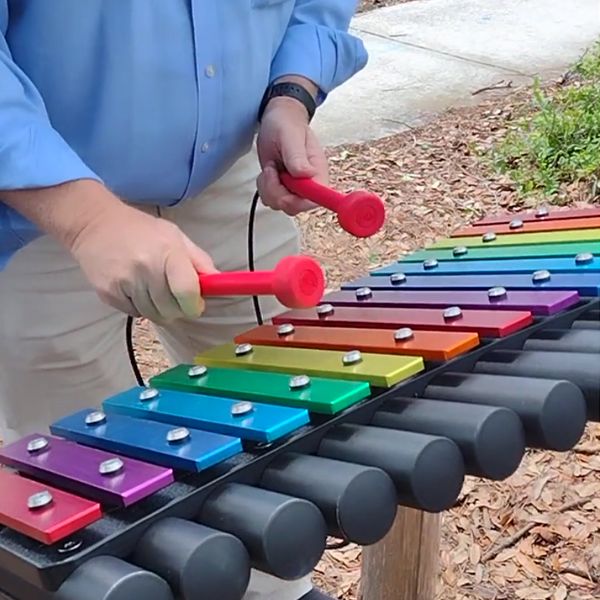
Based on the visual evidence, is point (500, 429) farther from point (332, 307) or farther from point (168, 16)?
point (168, 16)

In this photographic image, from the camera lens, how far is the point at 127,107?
4.75 feet

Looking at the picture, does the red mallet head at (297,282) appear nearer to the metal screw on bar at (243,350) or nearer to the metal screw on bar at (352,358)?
the metal screw on bar at (352,358)

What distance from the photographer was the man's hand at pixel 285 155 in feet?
5.03

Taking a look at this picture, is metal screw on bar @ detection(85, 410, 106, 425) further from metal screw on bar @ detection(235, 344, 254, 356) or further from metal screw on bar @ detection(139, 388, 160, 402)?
metal screw on bar @ detection(235, 344, 254, 356)

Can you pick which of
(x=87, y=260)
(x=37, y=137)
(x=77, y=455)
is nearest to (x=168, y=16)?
(x=37, y=137)

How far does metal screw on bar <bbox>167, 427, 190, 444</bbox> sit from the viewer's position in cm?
107

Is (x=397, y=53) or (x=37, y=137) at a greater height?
(x=397, y=53)

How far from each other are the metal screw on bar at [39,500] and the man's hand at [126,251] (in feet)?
0.75

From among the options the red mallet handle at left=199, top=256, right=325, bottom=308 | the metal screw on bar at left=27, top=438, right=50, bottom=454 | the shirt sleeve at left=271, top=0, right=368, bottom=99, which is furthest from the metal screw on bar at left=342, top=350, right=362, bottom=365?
the shirt sleeve at left=271, top=0, right=368, bottom=99

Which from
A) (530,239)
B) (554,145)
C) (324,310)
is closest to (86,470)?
(324,310)

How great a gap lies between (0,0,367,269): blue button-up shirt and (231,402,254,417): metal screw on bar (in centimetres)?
40

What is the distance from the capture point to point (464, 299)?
54.6 inches

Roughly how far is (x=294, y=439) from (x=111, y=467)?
0.18 metres

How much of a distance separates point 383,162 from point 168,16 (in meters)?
2.93
